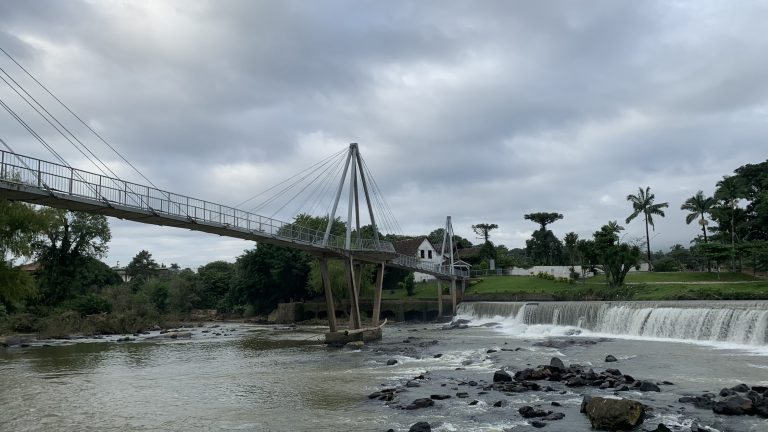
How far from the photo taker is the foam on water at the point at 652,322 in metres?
31.8

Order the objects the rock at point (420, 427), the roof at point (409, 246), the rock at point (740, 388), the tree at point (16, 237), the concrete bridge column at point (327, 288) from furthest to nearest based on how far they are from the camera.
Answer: the roof at point (409, 246) < the concrete bridge column at point (327, 288) < the tree at point (16, 237) < the rock at point (740, 388) < the rock at point (420, 427)

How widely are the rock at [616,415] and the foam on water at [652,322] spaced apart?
58.0 ft

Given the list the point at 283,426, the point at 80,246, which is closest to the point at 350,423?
the point at 283,426

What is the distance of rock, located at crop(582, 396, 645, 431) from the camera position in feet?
49.2

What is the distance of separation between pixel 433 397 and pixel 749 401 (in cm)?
960

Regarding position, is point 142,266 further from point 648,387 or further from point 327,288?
point 648,387

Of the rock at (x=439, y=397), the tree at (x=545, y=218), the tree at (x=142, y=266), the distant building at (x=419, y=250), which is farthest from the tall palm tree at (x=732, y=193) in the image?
the tree at (x=142, y=266)

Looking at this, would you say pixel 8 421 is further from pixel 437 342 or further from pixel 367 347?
pixel 437 342

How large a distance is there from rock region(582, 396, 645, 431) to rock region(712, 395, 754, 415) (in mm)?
2782

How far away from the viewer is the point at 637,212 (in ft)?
267

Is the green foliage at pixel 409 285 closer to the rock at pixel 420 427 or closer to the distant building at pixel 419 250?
the distant building at pixel 419 250

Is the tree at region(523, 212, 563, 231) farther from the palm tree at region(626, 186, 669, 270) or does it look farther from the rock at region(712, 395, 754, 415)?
the rock at region(712, 395, 754, 415)

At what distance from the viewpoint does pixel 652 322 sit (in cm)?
3853

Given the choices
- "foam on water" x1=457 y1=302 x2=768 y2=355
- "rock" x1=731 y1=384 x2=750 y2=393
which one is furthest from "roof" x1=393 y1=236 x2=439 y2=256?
"rock" x1=731 y1=384 x2=750 y2=393
